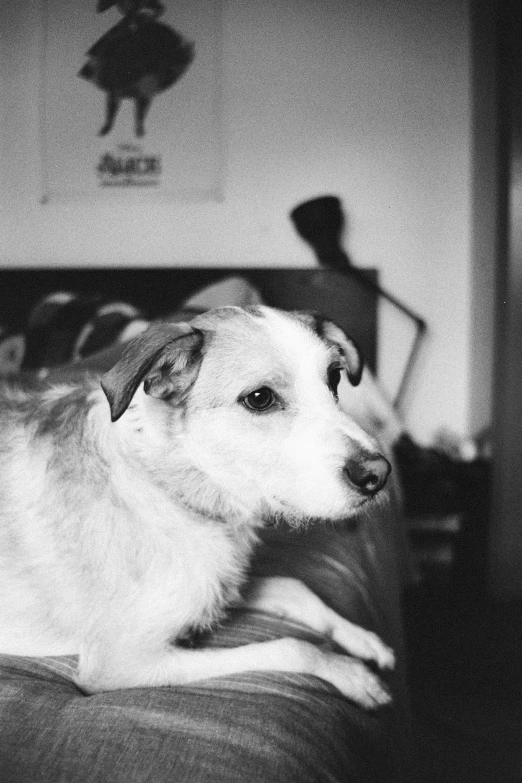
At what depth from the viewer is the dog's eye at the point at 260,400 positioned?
1179 mm

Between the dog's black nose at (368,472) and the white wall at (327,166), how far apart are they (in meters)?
3.11

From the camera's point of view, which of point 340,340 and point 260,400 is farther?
point 340,340

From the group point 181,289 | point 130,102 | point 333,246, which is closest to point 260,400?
point 181,289

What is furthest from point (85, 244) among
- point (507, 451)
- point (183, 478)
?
point (183, 478)

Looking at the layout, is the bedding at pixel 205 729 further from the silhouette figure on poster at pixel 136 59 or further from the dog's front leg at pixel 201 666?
the silhouette figure on poster at pixel 136 59

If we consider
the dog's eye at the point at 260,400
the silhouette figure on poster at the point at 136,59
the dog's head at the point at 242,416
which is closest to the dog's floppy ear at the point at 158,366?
the dog's head at the point at 242,416

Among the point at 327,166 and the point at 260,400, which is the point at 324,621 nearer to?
the point at 260,400

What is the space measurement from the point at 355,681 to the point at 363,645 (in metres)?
0.21

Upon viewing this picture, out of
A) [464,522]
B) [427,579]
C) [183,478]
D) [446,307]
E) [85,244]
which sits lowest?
[427,579]

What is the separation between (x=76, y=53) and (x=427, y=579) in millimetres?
3710

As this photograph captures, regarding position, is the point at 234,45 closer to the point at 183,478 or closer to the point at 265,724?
the point at 183,478

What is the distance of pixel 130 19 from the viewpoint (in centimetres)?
399

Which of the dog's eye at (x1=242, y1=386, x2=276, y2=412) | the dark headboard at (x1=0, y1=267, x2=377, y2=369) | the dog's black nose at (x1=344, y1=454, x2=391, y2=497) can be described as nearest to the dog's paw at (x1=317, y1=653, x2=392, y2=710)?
the dog's black nose at (x1=344, y1=454, x2=391, y2=497)

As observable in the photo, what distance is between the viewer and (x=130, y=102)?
410 centimetres
